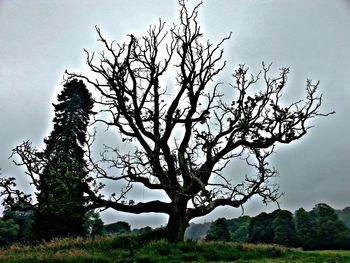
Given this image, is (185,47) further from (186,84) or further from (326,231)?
(326,231)

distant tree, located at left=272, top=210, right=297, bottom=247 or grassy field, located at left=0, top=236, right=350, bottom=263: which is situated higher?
distant tree, located at left=272, top=210, right=297, bottom=247

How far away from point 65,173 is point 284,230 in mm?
51407

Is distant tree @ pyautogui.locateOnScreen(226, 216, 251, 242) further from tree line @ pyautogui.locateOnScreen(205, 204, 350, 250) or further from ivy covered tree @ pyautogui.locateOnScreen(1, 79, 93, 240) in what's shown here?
ivy covered tree @ pyautogui.locateOnScreen(1, 79, 93, 240)

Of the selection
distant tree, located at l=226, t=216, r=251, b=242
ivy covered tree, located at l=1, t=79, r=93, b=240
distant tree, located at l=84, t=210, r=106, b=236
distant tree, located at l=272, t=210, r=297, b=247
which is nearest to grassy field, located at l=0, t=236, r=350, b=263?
ivy covered tree, located at l=1, t=79, r=93, b=240

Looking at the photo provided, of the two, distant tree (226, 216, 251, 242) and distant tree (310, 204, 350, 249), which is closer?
distant tree (310, 204, 350, 249)

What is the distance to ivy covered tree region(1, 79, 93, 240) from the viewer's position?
57.1 feet

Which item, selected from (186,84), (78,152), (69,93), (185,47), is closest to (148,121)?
(186,84)

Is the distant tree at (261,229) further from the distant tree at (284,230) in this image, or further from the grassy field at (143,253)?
the grassy field at (143,253)

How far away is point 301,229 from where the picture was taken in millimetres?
58750

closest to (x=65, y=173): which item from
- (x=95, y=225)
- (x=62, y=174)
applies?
(x=62, y=174)

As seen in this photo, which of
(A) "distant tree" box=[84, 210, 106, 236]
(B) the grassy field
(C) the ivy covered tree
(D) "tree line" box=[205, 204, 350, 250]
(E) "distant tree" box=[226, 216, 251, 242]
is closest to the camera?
(B) the grassy field

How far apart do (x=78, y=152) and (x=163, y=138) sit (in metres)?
17.2

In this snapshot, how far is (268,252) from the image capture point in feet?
53.3

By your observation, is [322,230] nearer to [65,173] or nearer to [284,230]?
[284,230]
